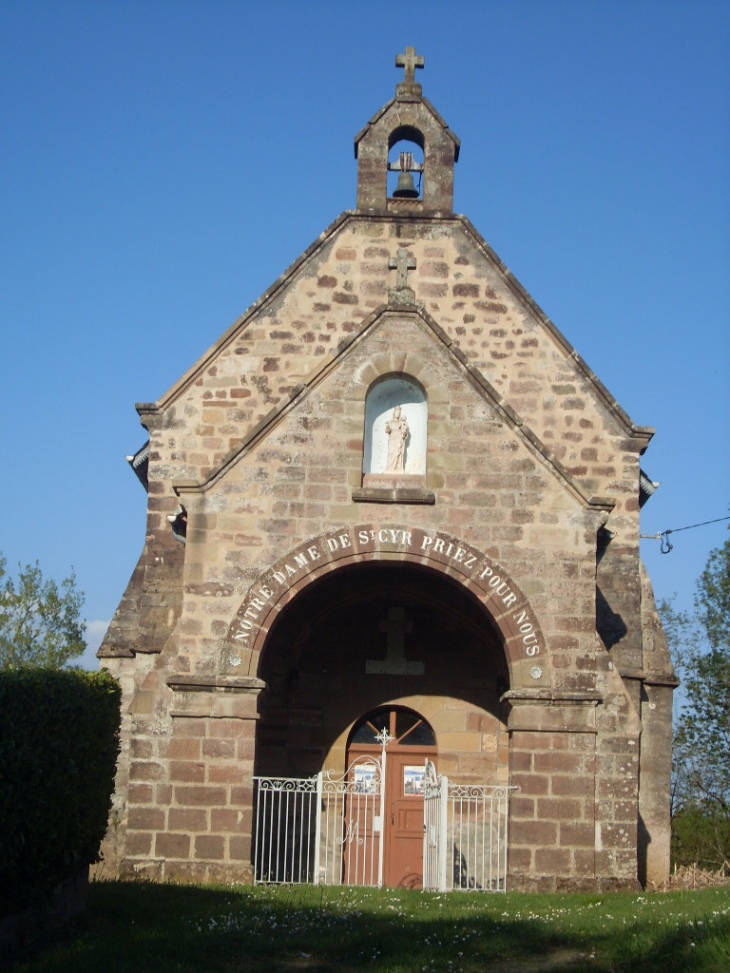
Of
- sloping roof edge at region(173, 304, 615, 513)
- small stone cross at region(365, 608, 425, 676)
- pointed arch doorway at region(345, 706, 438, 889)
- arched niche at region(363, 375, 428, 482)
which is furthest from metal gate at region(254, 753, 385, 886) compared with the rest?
sloping roof edge at region(173, 304, 615, 513)

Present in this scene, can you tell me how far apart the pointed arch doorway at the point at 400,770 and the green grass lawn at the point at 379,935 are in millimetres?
4014

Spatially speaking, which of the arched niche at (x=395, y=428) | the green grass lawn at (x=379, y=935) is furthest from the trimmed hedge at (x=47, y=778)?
the arched niche at (x=395, y=428)

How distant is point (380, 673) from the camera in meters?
17.0

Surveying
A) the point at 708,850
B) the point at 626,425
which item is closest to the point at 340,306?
the point at 626,425

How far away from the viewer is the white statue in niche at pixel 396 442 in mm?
14902

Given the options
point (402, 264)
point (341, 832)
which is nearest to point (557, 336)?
point (402, 264)

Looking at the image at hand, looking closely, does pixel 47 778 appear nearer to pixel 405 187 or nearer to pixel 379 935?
pixel 379 935

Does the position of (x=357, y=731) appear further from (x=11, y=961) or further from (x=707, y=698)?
(x=707, y=698)

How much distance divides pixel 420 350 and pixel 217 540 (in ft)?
10.8

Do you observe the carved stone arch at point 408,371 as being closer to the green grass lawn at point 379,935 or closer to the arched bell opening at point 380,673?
the arched bell opening at point 380,673

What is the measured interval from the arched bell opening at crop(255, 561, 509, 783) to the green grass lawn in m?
4.27

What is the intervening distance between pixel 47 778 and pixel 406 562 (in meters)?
5.50

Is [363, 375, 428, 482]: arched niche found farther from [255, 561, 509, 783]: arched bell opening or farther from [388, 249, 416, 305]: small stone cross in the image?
[255, 561, 509, 783]: arched bell opening

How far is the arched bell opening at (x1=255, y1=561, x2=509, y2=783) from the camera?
1661 cm
